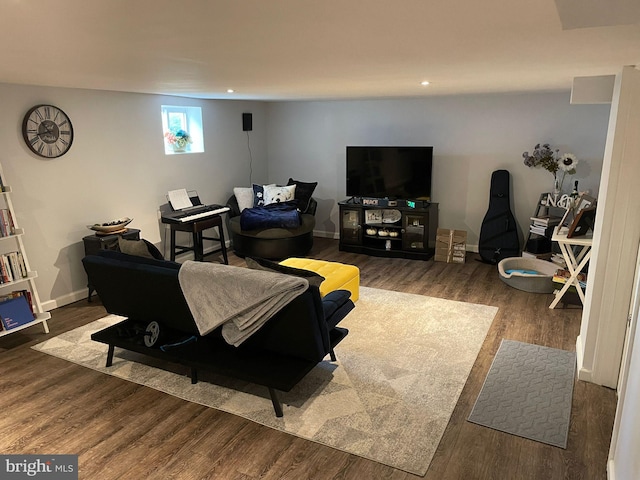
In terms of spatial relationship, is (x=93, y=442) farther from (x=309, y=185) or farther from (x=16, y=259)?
(x=309, y=185)

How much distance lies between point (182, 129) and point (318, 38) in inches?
177

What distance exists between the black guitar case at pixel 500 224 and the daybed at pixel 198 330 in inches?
122

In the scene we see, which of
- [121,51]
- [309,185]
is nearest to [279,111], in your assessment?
[309,185]

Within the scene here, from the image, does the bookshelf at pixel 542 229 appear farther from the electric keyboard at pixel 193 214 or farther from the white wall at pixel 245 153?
the electric keyboard at pixel 193 214

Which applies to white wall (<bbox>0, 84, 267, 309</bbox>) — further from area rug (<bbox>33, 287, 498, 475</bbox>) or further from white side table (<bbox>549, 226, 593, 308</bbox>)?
white side table (<bbox>549, 226, 593, 308</bbox>)

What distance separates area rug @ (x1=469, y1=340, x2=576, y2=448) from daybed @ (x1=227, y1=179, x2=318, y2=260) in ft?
9.85

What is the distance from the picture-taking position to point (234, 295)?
272 cm

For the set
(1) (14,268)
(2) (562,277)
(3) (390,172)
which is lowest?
(2) (562,277)

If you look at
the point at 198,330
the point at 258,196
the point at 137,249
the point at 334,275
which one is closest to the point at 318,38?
the point at 198,330

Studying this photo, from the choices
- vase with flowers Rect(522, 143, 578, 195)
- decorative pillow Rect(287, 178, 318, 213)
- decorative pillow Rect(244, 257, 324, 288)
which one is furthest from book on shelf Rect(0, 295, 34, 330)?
vase with flowers Rect(522, 143, 578, 195)

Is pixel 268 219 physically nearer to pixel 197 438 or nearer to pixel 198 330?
pixel 198 330

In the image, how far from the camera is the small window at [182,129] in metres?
5.70

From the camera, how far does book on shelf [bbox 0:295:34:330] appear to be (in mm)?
3702

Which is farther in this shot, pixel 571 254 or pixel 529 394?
pixel 571 254
